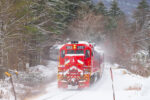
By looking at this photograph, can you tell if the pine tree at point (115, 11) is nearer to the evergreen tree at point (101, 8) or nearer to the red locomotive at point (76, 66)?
the evergreen tree at point (101, 8)

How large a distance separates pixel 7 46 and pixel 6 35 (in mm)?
1111

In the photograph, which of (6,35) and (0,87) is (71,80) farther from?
(6,35)

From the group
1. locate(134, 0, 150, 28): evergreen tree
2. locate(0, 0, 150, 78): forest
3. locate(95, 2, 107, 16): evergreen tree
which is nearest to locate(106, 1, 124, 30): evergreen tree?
locate(0, 0, 150, 78): forest

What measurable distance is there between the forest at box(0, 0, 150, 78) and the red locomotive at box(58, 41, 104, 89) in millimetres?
4590

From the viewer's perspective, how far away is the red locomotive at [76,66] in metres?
14.3

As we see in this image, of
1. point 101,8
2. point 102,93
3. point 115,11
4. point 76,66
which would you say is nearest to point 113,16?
point 115,11

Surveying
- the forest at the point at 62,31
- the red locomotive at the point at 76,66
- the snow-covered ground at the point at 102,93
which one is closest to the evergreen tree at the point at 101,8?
the forest at the point at 62,31

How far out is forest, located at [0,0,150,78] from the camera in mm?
17469

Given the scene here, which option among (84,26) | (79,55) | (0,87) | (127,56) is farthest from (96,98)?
(84,26)

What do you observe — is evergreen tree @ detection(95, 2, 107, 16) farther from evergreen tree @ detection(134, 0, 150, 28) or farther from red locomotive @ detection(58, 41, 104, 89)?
red locomotive @ detection(58, 41, 104, 89)

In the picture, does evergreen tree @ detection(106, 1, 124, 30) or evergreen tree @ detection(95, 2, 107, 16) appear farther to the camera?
evergreen tree @ detection(106, 1, 124, 30)

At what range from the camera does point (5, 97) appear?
1097 cm

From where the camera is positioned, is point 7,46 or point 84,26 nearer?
point 7,46

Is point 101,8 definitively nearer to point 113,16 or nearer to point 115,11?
point 113,16
